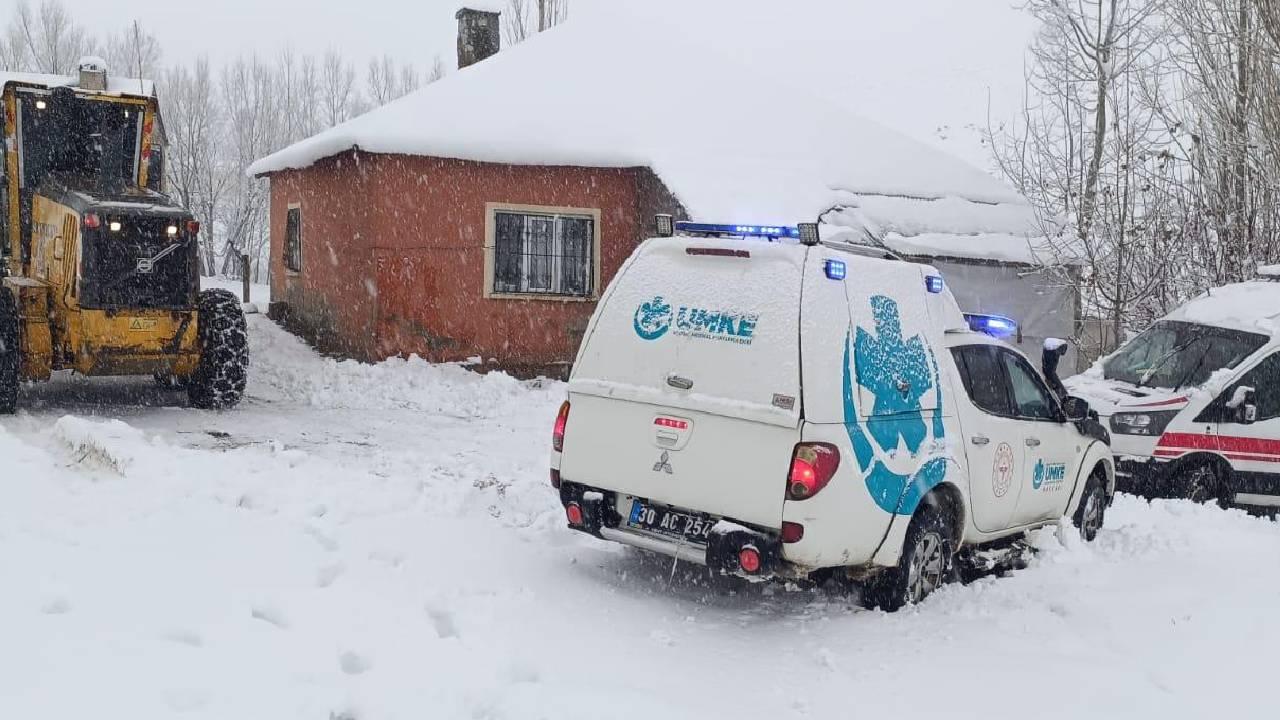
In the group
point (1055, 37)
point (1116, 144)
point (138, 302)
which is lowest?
point (138, 302)

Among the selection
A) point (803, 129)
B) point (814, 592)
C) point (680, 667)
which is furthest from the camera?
point (803, 129)

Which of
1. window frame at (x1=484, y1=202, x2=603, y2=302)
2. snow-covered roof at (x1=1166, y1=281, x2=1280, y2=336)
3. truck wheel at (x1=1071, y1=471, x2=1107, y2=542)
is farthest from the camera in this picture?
window frame at (x1=484, y1=202, x2=603, y2=302)

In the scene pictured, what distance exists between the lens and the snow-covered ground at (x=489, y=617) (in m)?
4.24

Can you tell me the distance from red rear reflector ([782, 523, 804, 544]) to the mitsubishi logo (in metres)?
0.68

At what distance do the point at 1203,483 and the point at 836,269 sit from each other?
5474 millimetres

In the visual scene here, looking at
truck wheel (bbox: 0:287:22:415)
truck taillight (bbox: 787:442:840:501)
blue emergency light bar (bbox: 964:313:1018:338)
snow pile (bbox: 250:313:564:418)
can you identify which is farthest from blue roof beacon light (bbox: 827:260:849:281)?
truck wheel (bbox: 0:287:22:415)

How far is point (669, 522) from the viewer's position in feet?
19.0

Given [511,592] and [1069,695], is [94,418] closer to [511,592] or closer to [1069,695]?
[511,592]

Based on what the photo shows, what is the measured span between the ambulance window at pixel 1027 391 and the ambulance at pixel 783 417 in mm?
371

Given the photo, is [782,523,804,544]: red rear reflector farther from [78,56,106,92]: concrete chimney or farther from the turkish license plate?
[78,56,106,92]: concrete chimney

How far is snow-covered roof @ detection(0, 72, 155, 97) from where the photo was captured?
36.3 feet

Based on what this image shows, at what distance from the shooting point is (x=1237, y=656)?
5.47 meters

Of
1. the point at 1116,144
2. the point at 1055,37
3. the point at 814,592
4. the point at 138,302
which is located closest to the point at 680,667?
the point at 814,592

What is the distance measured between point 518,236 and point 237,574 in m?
10.8
